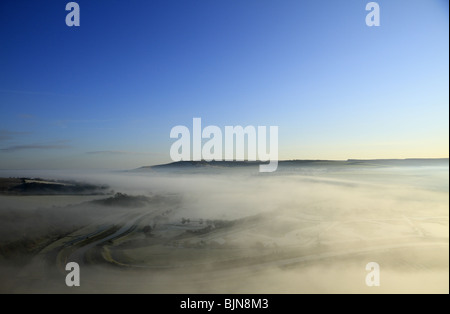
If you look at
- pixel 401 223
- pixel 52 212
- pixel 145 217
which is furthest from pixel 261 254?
pixel 52 212

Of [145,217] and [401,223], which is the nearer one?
[401,223]

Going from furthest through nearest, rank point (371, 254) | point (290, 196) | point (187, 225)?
point (290, 196) → point (187, 225) → point (371, 254)

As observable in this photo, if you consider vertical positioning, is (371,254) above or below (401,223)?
below

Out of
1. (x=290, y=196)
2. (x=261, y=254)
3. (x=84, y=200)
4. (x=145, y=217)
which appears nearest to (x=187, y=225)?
(x=145, y=217)

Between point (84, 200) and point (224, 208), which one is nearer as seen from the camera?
point (224, 208)

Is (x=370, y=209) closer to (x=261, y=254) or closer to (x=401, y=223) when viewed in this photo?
(x=401, y=223)

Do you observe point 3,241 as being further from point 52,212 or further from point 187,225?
point 187,225
